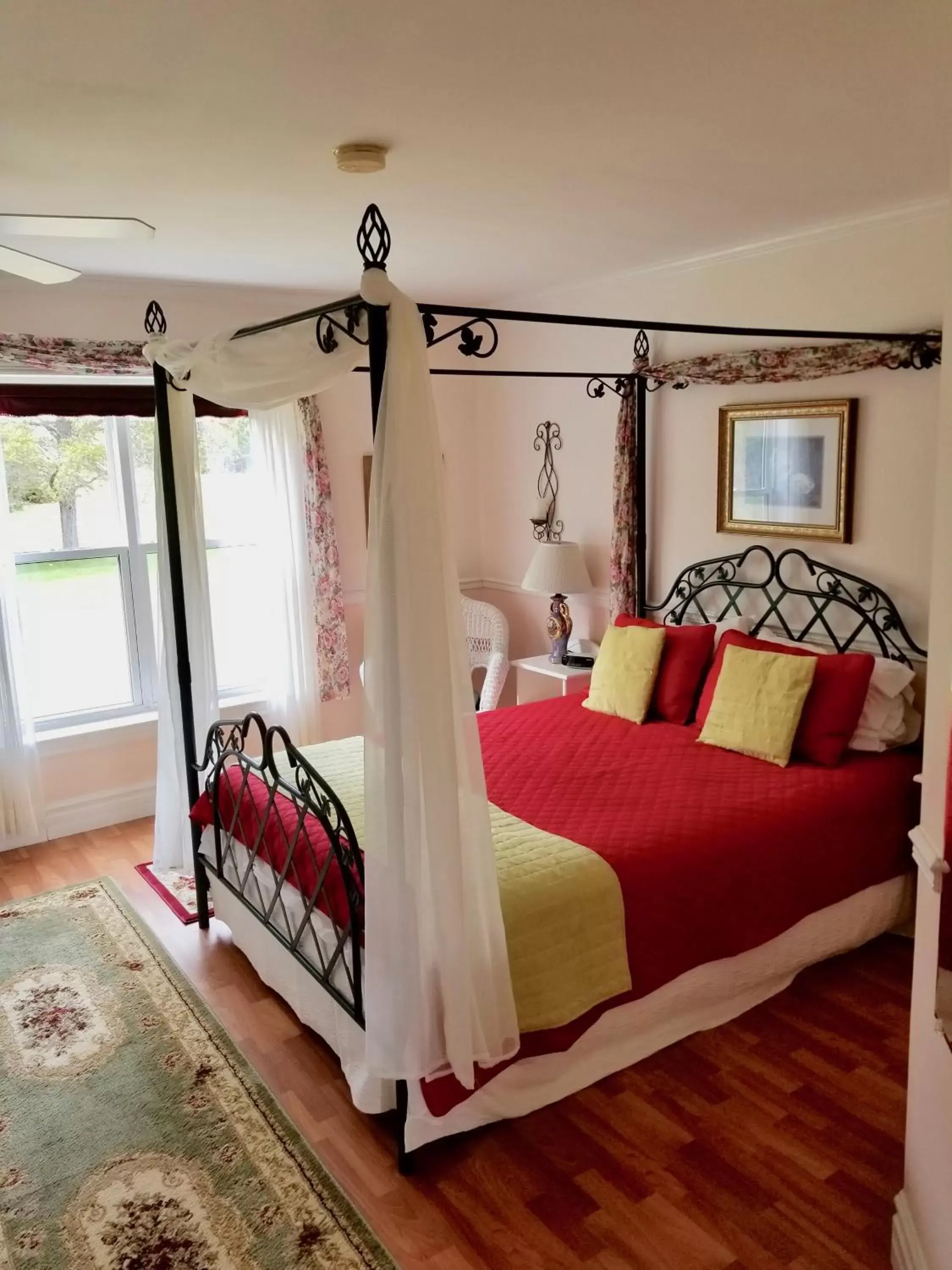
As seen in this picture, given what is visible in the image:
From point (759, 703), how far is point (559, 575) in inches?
57.6

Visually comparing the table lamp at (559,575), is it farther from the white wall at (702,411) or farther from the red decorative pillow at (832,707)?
the red decorative pillow at (832,707)

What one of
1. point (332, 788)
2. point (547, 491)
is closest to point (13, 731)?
Answer: point (332, 788)

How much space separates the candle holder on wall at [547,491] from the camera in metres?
5.10

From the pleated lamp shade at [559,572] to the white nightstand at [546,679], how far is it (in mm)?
376

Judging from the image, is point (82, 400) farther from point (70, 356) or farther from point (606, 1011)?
point (606, 1011)

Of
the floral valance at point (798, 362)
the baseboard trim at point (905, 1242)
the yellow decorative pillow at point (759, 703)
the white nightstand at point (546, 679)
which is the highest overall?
the floral valance at point (798, 362)

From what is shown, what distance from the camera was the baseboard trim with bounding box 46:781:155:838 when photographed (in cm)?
466

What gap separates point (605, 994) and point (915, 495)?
207 cm

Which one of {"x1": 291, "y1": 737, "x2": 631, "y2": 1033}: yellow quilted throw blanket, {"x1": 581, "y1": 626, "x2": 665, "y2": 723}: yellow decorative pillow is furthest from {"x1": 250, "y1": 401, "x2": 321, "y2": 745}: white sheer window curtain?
{"x1": 291, "y1": 737, "x2": 631, "y2": 1033}: yellow quilted throw blanket

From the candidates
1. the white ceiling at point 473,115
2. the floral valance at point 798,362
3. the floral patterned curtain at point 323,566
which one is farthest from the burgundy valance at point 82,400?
the floral valance at point 798,362

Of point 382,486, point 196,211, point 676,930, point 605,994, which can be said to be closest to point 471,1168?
point 605,994

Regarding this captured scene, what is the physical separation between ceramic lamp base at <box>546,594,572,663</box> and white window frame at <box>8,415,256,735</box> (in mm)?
1764

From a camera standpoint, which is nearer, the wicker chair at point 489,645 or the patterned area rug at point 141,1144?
the patterned area rug at point 141,1144

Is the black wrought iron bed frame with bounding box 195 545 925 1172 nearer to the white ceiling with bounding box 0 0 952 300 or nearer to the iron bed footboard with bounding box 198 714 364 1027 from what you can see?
the iron bed footboard with bounding box 198 714 364 1027
